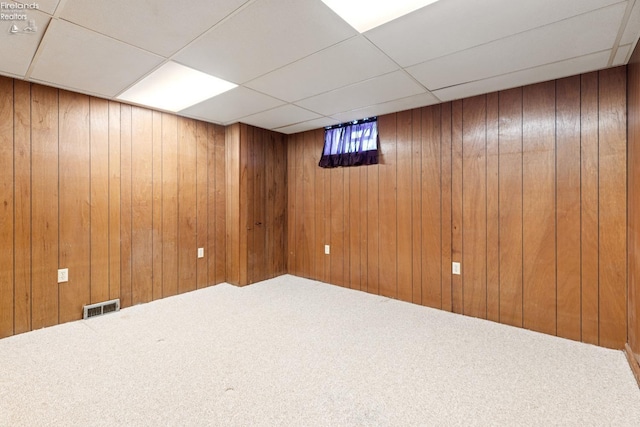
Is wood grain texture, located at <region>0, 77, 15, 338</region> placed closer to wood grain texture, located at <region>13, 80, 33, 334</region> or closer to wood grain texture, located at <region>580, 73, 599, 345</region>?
wood grain texture, located at <region>13, 80, 33, 334</region>

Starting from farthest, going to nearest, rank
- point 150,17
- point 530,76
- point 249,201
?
point 249,201 < point 530,76 < point 150,17

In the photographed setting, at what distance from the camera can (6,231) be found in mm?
2371

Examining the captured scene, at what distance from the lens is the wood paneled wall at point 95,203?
7.94 feet

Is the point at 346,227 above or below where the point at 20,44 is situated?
below

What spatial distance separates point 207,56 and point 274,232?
2.61 meters

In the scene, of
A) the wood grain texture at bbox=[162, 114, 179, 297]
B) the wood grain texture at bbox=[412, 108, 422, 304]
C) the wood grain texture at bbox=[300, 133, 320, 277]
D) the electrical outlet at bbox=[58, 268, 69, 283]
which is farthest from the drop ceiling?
the electrical outlet at bbox=[58, 268, 69, 283]

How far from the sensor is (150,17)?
63.1 inches

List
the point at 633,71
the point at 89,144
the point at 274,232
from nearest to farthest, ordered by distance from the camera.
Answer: the point at 633,71 < the point at 89,144 < the point at 274,232

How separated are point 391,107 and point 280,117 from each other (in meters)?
1.27

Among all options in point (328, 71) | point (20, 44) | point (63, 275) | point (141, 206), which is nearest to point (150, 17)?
point (20, 44)

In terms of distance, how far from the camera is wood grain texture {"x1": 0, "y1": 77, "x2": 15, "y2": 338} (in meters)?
2.35

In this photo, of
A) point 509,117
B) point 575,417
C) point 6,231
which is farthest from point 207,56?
point 575,417

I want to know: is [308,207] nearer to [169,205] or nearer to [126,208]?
[169,205]

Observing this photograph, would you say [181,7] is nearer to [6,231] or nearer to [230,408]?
[230,408]
